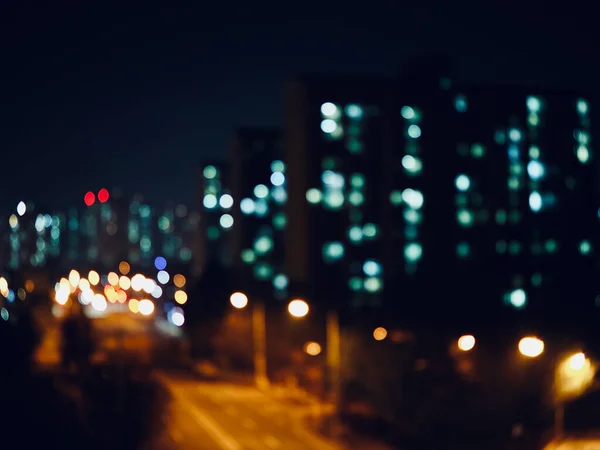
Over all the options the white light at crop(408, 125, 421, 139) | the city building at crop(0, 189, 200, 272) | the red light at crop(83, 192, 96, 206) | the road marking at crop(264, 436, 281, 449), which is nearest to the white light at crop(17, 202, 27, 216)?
the city building at crop(0, 189, 200, 272)

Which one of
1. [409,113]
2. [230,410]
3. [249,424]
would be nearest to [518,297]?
[409,113]

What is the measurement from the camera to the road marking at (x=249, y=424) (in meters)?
22.3

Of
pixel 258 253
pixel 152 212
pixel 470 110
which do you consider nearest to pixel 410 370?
pixel 470 110

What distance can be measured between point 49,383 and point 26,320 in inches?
73.2

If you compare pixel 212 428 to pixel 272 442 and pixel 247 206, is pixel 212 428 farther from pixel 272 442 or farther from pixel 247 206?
pixel 247 206

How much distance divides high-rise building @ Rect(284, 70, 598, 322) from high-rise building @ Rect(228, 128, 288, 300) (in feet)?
55.4

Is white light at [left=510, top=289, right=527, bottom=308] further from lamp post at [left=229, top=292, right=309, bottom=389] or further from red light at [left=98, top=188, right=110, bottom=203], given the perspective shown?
red light at [left=98, top=188, right=110, bottom=203]

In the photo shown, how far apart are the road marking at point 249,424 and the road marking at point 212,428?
30.6 inches

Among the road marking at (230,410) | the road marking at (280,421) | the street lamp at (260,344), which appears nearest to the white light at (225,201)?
the street lamp at (260,344)

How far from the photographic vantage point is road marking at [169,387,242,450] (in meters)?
19.8

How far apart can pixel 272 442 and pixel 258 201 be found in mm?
46626

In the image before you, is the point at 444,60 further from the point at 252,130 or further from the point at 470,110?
the point at 252,130

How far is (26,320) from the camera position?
15977 mm

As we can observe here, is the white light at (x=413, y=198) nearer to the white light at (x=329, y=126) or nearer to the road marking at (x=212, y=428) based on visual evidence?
the white light at (x=329, y=126)
